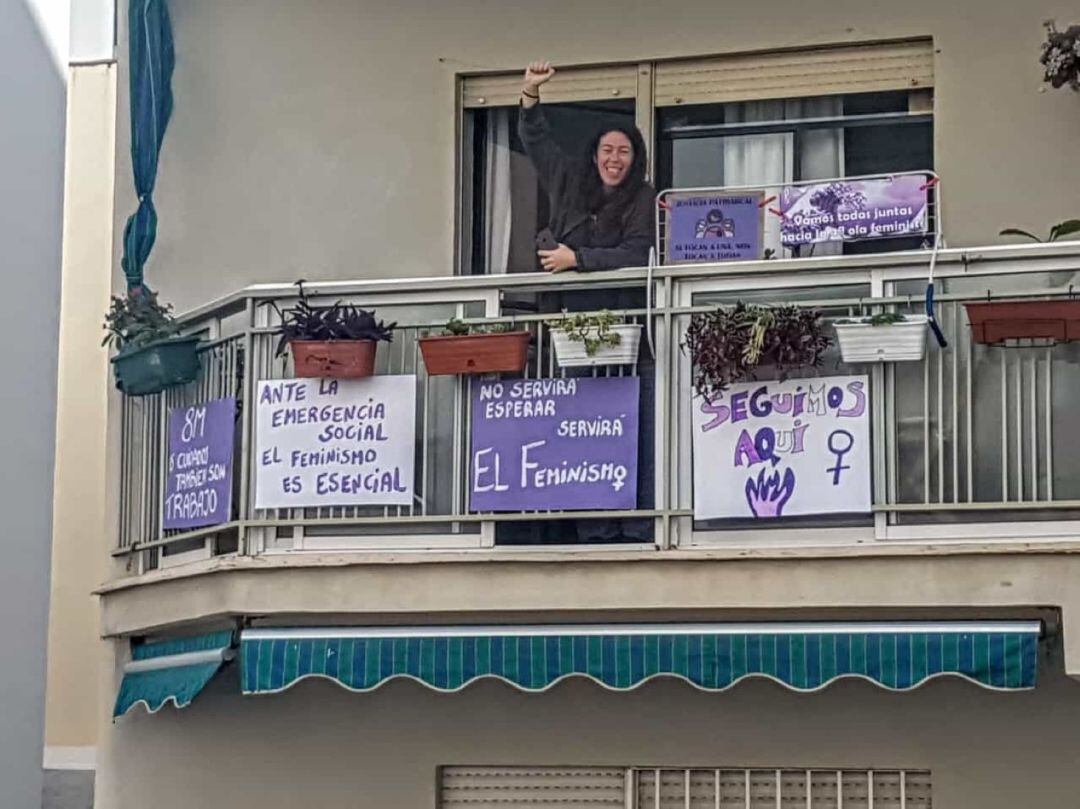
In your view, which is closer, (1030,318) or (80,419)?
(1030,318)

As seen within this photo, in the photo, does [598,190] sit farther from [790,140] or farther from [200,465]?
[200,465]

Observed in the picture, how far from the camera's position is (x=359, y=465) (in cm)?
1090

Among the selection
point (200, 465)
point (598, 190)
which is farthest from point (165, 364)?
point (598, 190)

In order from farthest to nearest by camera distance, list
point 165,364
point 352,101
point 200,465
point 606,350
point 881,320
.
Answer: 1. point 352,101
2. point 165,364
3. point 200,465
4. point 606,350
5. point 881,320

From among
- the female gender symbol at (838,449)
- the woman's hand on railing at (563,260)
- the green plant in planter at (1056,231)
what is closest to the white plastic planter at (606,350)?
the woman's hand on railing at (563,260)

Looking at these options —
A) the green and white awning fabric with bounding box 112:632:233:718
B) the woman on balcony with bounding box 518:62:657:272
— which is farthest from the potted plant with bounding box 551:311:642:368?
the green and white awning fabric with bounding box 112:632:233:718

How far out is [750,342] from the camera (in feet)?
33.2

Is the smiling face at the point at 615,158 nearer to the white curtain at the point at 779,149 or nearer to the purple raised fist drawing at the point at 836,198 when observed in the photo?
the white curtain at the point at 779,149

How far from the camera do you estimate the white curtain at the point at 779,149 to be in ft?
40.1

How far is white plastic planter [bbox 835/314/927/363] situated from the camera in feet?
32.9

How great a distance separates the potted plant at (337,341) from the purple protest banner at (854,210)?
95.7 inches

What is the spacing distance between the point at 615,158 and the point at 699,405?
1.75 meters

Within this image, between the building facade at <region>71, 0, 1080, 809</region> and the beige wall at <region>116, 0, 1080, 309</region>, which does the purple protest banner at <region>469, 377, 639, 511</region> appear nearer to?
the building facade at <region>71, 0, 1080, 809</region>

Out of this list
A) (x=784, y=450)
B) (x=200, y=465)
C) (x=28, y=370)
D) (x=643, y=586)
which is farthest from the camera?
(x=28, y=370)
